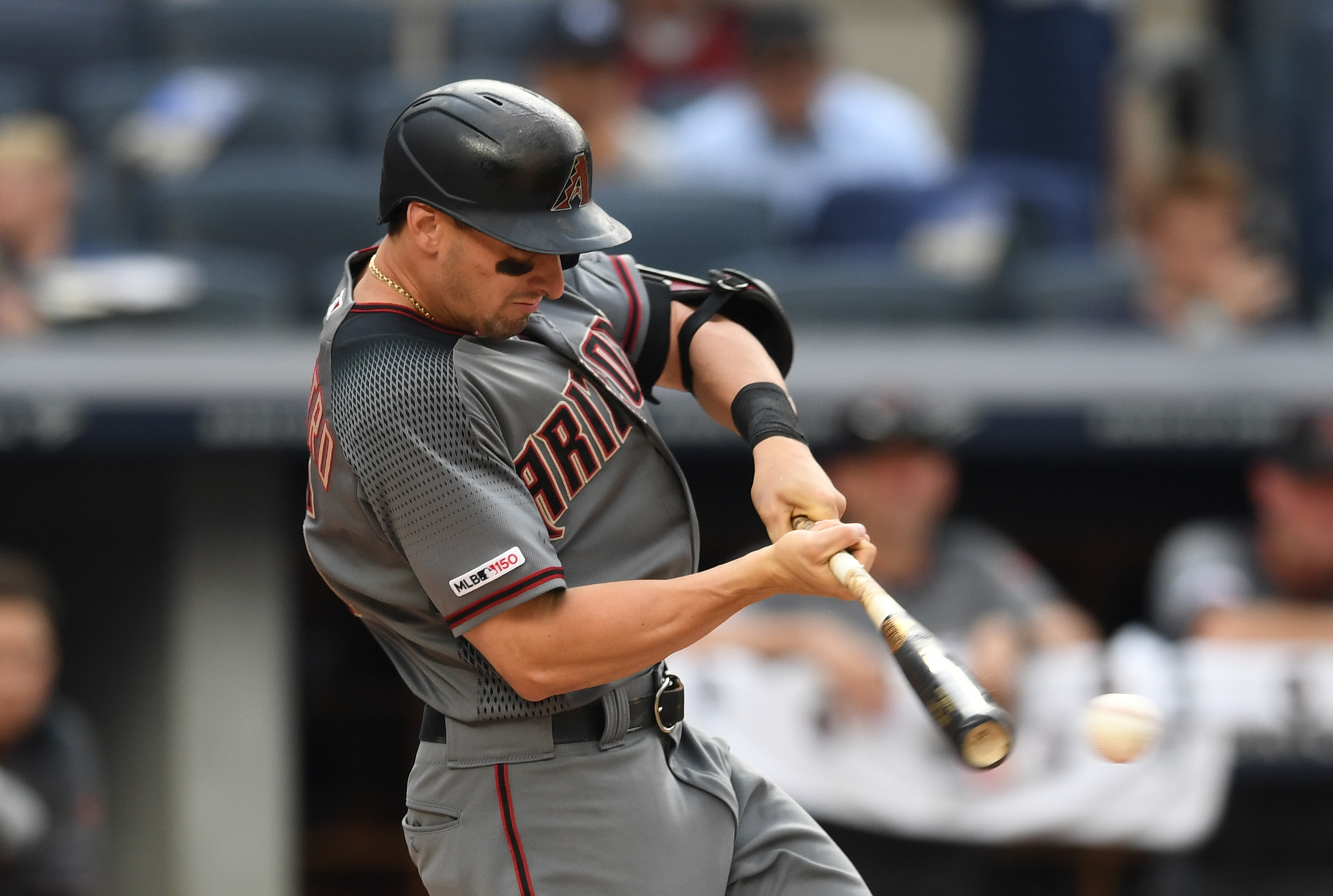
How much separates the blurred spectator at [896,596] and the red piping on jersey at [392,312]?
2443 mm

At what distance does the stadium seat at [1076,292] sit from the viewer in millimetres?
5590

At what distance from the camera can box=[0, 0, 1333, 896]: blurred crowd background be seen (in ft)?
15.6

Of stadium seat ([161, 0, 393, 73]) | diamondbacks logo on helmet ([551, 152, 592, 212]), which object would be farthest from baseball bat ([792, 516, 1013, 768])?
stadium seat ([161, 0, 393, 73])

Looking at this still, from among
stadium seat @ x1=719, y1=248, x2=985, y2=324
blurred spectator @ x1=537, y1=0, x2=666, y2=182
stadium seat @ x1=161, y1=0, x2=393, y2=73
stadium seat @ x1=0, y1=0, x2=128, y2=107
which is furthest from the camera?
stadium seat @ x1=161, y1=0, x2=393, y2=73

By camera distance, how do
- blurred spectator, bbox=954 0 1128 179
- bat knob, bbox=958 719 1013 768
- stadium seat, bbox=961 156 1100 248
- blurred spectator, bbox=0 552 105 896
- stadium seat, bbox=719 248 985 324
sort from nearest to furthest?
bat knob, bbox=958 719 1013 768 < blurred spectator, bbox=0 552 105 896 < stadium seat, bbox=719 248 985 324 < stadium seat, bbox=961 156 1100 248 < blurred spectator, bbox=954 0 1128 179

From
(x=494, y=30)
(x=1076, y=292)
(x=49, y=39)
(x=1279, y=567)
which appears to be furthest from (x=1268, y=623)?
(x=49, y=39)

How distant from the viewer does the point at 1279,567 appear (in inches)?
189

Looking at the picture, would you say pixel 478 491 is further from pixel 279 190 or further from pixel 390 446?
pixel 279 190

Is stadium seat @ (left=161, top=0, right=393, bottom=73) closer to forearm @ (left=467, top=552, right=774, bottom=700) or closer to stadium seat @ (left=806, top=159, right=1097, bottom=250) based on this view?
stadium seat @ (left=806, top=159, right=1097, bottom=250)

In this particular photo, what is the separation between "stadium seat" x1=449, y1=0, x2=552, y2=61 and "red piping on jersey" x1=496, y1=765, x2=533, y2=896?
5015 mm

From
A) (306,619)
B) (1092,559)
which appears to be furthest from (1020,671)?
(306,619)

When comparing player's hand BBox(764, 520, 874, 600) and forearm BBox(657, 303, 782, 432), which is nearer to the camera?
player's hand BBox(764, 520, 874, 600)

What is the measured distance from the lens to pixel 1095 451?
5.16m

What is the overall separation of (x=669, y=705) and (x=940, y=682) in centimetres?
58
